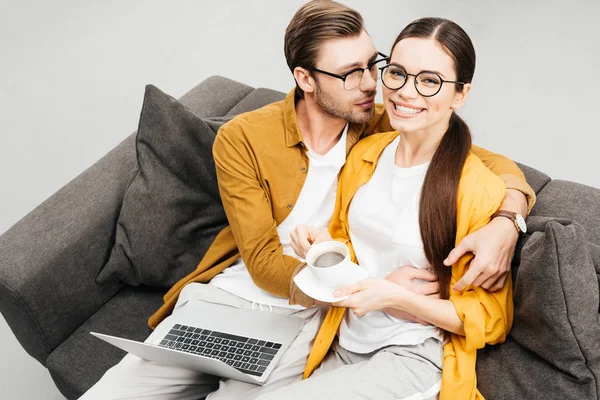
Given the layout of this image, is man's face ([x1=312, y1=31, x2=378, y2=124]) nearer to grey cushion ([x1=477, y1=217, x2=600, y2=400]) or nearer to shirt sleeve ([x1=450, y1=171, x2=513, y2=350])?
shirt sleeve ([x1=450, y1=171, x2=513, y2=350])

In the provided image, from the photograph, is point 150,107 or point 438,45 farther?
point 150,107

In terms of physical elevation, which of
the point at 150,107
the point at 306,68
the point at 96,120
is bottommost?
the point at 96,120

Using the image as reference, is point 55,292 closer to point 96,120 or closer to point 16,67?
point 96,120

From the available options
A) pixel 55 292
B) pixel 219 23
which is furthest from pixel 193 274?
pixel 219 23

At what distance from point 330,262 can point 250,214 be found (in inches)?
20.0

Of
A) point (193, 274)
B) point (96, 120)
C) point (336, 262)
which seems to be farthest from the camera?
point (96, 120)

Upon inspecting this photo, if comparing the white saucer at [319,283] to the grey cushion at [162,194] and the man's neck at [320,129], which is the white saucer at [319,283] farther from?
the grey cushion at [162,194]

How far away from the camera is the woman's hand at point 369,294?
5.36ft

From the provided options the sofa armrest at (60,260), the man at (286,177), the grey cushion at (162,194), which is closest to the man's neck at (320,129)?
the man at (286,177)

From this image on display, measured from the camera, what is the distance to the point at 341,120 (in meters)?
2.12

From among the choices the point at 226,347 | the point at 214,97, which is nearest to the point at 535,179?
the point at 226,347

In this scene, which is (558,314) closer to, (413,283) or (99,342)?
(413,283)

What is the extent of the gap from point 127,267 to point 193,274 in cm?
24

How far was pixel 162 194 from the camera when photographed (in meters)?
2.29
